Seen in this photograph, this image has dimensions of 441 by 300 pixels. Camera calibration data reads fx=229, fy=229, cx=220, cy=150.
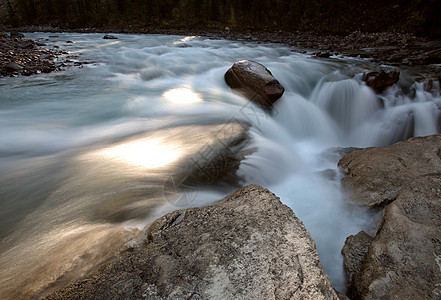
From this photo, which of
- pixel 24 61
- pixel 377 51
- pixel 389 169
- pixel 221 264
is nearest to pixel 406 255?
pixel 221 264

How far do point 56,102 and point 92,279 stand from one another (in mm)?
5170

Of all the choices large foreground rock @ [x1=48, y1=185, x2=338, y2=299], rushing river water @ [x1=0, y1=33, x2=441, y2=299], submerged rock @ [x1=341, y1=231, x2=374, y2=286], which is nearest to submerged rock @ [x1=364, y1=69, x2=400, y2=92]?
rushing river water @ [x1=0, y1=33, x2=441, y2=299]

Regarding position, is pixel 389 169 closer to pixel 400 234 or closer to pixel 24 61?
pixel 400 234

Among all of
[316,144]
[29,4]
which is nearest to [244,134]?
[316,144]

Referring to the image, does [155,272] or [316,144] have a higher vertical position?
[155,272]

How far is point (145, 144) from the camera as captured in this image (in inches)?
151

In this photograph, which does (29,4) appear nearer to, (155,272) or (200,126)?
(200,126)

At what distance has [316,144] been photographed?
5168 millimetres

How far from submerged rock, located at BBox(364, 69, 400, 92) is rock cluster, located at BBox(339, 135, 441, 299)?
376 centimetres

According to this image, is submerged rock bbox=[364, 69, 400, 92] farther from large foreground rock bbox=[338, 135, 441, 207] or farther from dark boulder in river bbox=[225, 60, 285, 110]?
large foreground rock bbox=[338, 135, 441, 207]

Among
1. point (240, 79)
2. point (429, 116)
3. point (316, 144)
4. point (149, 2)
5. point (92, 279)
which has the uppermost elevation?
point (149, 2)

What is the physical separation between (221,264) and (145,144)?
291 centimetres

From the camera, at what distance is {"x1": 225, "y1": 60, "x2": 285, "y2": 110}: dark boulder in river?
5.24 m

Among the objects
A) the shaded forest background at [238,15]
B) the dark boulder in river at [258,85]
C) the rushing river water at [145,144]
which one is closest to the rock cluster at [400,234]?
the rushing river water at [145,144]
